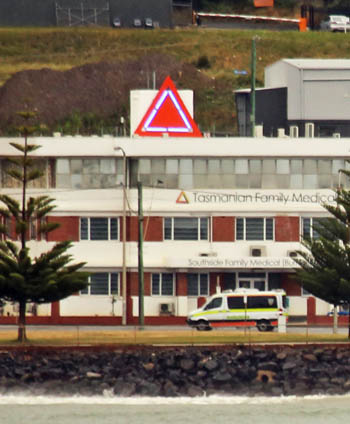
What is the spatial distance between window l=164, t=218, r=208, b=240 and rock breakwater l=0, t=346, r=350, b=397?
2075cm

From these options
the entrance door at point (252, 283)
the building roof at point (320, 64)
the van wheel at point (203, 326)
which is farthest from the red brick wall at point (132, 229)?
the building roof at point (320, 64)

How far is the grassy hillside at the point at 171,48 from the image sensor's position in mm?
142750

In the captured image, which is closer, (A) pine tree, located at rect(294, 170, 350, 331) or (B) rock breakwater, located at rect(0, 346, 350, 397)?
(B) rock breakwater, located at rect(0, 346, 350, 397)

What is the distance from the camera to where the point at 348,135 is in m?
92.1

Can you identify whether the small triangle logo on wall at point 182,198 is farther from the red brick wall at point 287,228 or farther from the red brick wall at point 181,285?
the red brick wall at point 287,228

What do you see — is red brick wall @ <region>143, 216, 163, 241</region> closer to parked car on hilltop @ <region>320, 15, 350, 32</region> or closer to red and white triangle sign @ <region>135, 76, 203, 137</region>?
red and white triangle sign @ <region>135, 76, 203, 137</region>

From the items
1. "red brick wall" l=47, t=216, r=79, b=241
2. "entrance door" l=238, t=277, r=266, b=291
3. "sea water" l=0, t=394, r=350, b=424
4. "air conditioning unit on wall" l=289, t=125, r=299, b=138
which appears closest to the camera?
"sea water" l=0, t=394, r=350, b=424

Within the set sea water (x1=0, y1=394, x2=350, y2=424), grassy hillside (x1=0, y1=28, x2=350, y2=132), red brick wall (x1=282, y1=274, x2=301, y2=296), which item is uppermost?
grassy hillside (x1=0, y1=28, x2=350, y2=132)

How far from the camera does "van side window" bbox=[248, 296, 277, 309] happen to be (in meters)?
74.4

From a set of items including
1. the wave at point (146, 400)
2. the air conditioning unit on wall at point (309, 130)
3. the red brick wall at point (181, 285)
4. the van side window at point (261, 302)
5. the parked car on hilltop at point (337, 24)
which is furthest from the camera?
the parked car on hilltop at point (337, 24)

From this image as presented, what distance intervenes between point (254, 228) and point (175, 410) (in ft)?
87.7

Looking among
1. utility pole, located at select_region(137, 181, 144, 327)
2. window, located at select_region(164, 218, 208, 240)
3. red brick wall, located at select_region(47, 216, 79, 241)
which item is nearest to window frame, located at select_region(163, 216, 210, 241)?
window, located at select_region(164, 218, 208, 240)

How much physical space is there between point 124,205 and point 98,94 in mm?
55509

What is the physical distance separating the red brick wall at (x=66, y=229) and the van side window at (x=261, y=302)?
37.0 ft
